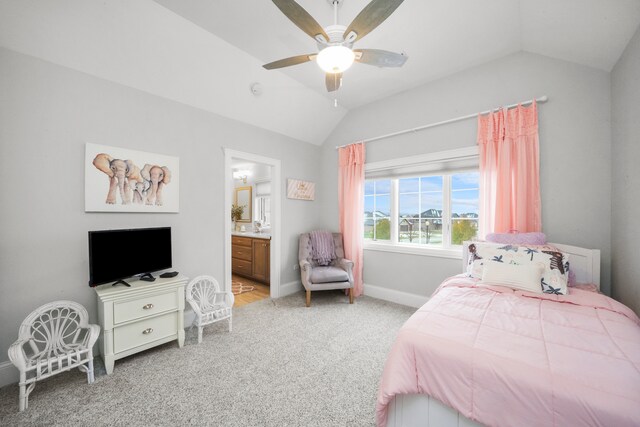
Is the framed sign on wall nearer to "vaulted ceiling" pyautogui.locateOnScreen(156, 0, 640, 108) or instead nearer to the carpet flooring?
"vaulted ceiling" pyautogui.locateOnScreen(156, 0, 640, 108)

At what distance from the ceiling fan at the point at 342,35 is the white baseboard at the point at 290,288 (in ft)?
9.69

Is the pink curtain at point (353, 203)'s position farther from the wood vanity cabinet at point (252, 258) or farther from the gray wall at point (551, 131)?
the wood vanity cabinet at point (252, 258)

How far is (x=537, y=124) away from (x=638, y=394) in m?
2.45

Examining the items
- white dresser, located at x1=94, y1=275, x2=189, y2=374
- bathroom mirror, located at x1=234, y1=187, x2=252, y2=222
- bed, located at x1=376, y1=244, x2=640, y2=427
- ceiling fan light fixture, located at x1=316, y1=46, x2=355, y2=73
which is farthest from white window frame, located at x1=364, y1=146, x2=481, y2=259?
bathroom mirror, located at x1=234, y1=187, x2=252, y2=222

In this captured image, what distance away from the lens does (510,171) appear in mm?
2590

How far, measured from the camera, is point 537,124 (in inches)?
97.3

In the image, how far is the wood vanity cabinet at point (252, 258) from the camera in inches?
164

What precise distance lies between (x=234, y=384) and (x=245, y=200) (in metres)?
4.19

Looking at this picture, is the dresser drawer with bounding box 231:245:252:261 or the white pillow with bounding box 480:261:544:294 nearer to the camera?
Answer: the white pillow with bounding box 480:261:544:294

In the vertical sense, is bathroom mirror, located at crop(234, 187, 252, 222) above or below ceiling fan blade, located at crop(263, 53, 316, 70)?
below

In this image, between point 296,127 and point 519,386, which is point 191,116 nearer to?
point 296,127

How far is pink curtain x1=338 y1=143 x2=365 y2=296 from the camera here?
377 centimetres

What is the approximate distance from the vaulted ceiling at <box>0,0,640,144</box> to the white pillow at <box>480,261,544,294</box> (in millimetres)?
1865

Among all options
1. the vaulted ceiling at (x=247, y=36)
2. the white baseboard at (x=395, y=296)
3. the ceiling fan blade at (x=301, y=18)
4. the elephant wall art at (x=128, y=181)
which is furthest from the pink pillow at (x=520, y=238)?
the elephant wall art at (x=128, y=181)
